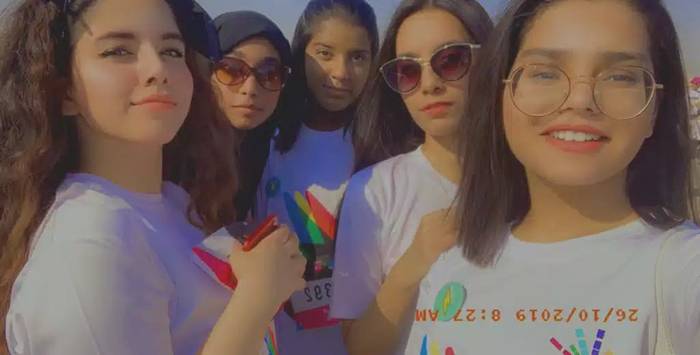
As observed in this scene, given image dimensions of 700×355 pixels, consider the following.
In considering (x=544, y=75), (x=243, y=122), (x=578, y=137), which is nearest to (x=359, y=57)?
(x=243, y=122)

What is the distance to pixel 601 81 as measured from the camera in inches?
56.8

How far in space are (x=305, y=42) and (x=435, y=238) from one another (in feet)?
5.44

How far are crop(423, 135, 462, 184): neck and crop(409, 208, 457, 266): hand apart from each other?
0.44m

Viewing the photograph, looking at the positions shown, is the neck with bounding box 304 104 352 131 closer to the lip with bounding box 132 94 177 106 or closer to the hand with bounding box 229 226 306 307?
the hand with bounding box 229 226 306 307

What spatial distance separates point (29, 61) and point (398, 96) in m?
1.37

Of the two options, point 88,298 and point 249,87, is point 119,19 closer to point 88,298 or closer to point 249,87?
point 88,298

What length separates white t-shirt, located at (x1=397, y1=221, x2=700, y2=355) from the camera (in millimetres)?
1360

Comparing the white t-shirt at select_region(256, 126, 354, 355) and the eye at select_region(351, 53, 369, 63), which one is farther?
the eye at select_region(351, 53, 369, 63)

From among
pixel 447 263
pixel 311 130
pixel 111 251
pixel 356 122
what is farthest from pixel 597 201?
pixel 311 130

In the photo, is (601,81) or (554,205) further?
(554,205)

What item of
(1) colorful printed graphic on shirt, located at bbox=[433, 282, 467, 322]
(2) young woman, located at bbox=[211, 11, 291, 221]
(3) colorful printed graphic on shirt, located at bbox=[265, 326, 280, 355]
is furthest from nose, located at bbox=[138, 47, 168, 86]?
(2) young woman, located at bbox=[211, 11, 291, 221]

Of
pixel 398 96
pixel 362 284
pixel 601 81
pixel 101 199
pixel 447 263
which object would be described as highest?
pixel 601 81

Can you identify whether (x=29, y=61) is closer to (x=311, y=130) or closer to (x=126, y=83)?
(x=126, y=83)

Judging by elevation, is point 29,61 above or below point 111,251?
above
